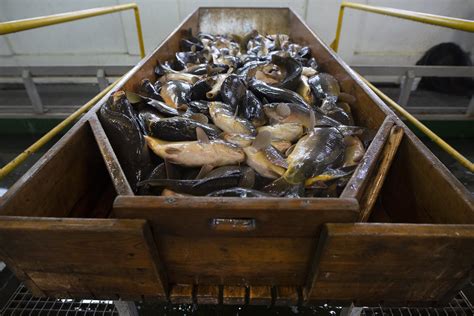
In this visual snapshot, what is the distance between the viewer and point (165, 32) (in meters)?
6.09

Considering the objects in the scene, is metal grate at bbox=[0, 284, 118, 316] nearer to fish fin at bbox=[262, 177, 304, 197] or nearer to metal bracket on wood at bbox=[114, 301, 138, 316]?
metal bracket on wood at bbox=[114, 301, 138, 316]

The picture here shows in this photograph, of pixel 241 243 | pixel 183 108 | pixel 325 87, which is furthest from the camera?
pixel 325 87

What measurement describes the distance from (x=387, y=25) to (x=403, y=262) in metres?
6.38

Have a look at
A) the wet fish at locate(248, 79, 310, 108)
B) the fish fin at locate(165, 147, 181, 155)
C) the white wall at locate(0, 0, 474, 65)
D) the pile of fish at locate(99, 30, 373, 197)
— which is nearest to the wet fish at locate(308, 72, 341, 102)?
the pile of fish at locate(99, 30, 373, 197)

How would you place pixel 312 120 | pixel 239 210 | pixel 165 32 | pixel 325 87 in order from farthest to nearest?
pixel 165 32 < pixel 325 87 < pixel 312 120 < pixel 239 210

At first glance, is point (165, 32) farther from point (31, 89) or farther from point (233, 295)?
point (233, 295)

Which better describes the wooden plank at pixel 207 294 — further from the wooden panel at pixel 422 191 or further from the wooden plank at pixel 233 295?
the wooden panel at pixel 422 191

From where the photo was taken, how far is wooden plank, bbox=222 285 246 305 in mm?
1210

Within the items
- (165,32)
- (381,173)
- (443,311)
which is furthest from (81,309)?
(165,32)

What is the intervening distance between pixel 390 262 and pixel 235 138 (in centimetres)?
97

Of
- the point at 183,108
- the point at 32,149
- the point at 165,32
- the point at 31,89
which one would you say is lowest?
the point at 31,89

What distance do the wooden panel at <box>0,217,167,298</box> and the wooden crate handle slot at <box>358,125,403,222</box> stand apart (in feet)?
3.02

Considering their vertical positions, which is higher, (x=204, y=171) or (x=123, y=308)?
(x=204, y=171)

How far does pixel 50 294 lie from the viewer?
1200 mm
